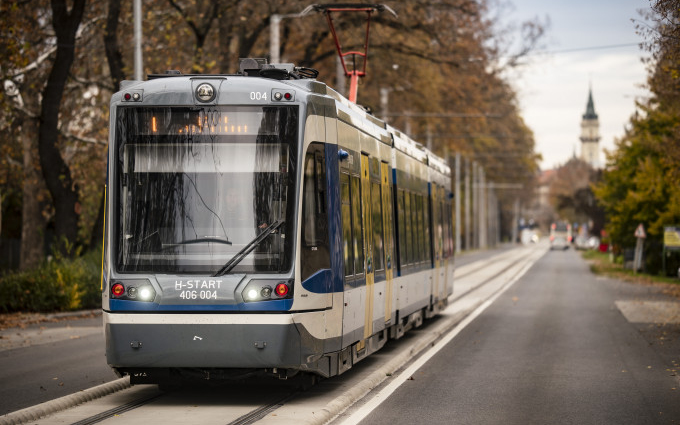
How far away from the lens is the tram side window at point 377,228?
14863mm

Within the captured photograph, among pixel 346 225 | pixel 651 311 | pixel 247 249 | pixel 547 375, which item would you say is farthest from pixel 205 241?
pixel 651 311

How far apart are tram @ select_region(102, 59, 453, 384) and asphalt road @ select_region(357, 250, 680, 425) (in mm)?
1378

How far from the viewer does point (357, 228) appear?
44.6ft

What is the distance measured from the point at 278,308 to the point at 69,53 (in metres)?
19.2

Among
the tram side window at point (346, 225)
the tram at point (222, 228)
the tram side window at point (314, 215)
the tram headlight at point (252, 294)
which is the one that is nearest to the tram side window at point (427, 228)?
the tram side window at point (346, 225)

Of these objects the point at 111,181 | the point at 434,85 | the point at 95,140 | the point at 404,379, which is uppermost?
the point at 434,85

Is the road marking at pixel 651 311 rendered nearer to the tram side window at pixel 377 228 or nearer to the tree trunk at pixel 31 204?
the tram side window at pixel 377 228

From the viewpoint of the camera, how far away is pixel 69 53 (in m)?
28.8

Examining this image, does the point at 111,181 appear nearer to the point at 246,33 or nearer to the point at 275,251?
the point at 275,251

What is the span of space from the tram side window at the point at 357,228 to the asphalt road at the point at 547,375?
151cm

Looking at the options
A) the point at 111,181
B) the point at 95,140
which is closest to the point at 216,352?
the point at 111,181

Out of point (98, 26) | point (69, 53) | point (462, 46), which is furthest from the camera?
point (462, 46)

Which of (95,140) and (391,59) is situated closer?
(95,140)

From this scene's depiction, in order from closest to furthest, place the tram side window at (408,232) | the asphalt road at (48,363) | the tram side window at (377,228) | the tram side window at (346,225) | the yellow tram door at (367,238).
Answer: the tram side window at (346,225) → the asphalt road at (48,363) → the yellow tram door at (367,238) → the tram side window at (377,228) → the tram side window at (408,232)
